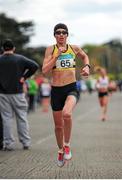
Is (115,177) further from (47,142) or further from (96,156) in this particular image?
(47,142)

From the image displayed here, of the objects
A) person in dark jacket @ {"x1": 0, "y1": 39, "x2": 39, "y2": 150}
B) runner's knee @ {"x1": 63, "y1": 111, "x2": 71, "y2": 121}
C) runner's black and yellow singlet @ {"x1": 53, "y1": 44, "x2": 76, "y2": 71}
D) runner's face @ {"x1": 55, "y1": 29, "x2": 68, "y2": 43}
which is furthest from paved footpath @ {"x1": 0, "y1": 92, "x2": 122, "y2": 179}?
runner's face @ {"x1": 55, "y1": 29, "x2": 68, "y2": 43}

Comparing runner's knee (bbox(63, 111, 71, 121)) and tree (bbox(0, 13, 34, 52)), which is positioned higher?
runner's knee (bbox(63, 111, 71, 121))

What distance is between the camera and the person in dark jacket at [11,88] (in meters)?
13.6

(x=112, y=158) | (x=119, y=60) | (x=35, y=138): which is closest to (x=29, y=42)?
(x=35, y=138)

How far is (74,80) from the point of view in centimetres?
1034

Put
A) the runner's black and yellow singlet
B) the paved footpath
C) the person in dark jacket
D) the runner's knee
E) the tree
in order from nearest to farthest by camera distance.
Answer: the paved footpath
the runner's knee
the runner's black and yellow singlet
the person in dark jacket
the tree

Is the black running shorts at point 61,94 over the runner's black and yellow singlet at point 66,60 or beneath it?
beneath

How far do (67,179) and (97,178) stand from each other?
0.40 meters

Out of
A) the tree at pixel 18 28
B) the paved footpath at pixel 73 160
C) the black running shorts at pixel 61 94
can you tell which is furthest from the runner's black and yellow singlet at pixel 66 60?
the tree at pixel 18 28

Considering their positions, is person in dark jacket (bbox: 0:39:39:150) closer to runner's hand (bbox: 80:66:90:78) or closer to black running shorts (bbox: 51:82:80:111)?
black running shorts (bbox: 51:82:80:111)

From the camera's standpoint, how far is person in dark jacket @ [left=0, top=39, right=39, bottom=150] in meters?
13.6

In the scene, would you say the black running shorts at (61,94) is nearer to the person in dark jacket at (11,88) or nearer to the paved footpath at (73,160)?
the paved footpath at (73,160)

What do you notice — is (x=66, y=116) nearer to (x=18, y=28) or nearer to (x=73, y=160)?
(x=73, y=160)

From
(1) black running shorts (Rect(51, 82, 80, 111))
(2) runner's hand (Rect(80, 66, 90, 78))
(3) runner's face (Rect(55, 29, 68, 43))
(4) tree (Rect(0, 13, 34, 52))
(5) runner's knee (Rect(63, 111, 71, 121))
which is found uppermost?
(3) runner's face (Rect(55, 29, 68, 43))
